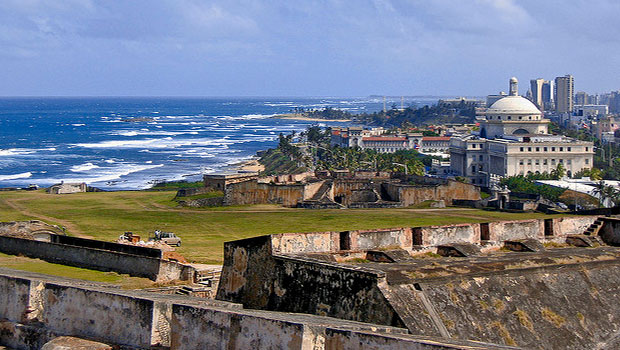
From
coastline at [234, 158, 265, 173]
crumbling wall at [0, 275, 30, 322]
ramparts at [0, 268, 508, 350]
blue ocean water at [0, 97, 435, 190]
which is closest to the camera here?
ramparts at [0, 268, 508, 350]

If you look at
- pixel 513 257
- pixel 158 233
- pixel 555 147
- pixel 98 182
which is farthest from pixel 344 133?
pixel 513 257

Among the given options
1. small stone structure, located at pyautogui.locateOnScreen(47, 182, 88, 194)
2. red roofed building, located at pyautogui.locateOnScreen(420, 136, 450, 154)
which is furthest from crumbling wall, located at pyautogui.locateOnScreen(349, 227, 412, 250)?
red roofed building, located at pyautogui.locateOnScreen(420, 136, 450, 154)

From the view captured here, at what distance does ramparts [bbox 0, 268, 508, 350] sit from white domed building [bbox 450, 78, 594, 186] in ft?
282

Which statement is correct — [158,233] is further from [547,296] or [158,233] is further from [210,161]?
[210,161]

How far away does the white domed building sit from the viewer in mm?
99750

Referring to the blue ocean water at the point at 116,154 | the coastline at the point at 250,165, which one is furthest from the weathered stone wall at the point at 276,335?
the coastline at the point at 250,165

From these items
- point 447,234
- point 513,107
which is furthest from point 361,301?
point 513,107

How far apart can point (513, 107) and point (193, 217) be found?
75.3 meters

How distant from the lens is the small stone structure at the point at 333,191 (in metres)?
56.7

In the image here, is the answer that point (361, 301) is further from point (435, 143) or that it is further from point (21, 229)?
point (435, 143)

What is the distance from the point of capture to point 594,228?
26766 mm

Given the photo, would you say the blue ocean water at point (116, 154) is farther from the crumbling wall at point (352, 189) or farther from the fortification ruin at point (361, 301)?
the fortification ruin at point (361, 301)

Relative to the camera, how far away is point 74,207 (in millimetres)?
50562

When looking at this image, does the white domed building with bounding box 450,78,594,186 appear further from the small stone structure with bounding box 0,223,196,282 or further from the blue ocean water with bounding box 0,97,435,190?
the small stone structure with bounding box 0,223,196,282
